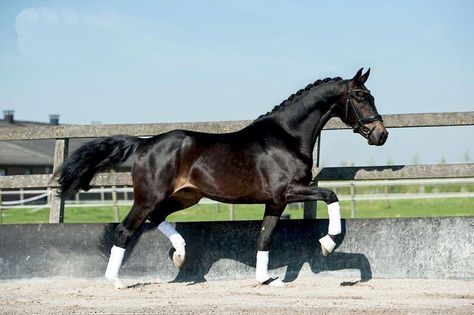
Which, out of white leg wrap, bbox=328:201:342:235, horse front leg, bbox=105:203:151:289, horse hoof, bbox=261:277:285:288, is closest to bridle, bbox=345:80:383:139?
white leg wrap, bbox=328:201:342:235

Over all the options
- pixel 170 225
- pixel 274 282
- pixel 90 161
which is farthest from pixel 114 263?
pixel 274 282

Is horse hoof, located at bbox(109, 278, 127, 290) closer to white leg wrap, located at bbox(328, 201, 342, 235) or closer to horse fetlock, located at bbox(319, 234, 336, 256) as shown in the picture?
horse fetlock, located at bbox(319, 234, 336, 256)

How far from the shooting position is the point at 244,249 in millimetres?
8562

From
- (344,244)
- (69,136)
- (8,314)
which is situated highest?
(69,136)

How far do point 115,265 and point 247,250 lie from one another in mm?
1545

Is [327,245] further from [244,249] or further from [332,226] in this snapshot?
[244,249]

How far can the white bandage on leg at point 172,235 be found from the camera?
8.22 meters

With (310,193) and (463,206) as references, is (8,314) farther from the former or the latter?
(463,206)

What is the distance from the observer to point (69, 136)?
9.05 m

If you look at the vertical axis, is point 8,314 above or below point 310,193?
below

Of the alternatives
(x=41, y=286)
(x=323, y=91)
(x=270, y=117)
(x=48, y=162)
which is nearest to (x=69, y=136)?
(x=41, y=286)

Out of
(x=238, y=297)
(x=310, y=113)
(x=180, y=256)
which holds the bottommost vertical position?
(x=238, y=297)

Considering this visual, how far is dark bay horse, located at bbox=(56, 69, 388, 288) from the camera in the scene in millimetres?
7945

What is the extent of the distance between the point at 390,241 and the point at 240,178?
192cm
